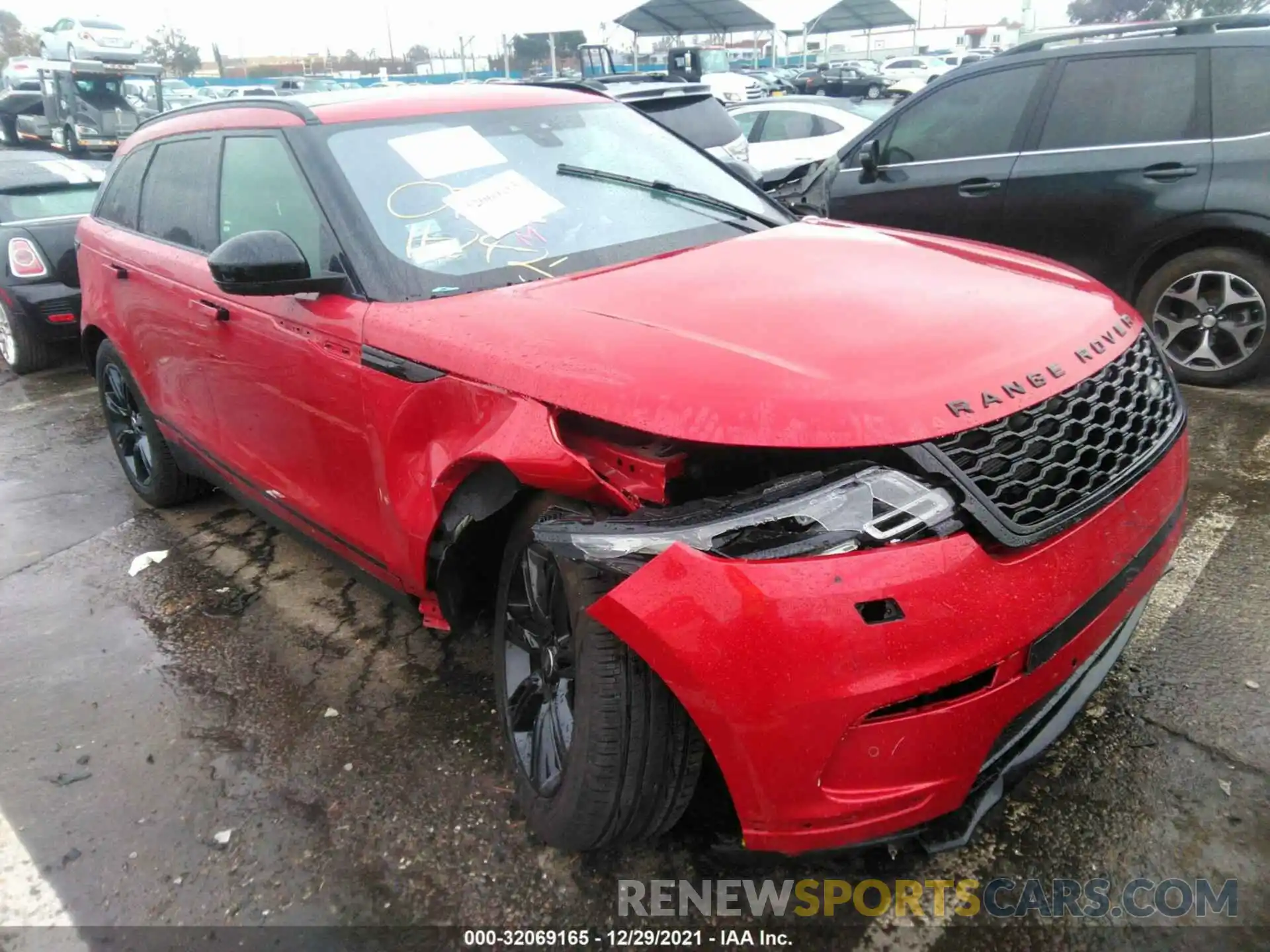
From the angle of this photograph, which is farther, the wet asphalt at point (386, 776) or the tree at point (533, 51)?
the tree at point (533, 51)

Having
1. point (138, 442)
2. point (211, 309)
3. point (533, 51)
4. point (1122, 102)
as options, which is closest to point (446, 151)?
point (211, 309)

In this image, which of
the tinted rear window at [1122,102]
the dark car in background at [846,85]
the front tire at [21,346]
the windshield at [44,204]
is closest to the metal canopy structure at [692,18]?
the dark car in background at [846,85]

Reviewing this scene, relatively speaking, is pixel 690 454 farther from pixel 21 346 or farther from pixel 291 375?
pixel 21 346

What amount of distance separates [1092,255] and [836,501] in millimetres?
4134

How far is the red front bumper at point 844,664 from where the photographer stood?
1558mm

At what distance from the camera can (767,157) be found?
10.5 metres

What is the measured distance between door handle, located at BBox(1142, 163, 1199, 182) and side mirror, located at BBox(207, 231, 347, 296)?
4248mm

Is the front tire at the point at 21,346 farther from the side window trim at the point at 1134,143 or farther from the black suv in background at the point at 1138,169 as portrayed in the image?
the side window trim at the point at 1134,143

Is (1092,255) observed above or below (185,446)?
above

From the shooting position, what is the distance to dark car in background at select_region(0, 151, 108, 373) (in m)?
6.77

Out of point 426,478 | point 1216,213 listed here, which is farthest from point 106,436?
point 1216,213

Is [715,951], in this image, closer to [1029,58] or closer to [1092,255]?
[1092,255]

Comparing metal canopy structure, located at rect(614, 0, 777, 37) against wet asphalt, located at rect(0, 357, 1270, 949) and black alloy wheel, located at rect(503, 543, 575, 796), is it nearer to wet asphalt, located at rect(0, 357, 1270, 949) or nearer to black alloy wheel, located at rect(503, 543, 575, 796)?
wet asphalt, located at rect(0, 357, 1270, 949)

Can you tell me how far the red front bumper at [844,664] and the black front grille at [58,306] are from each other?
673 centimetres
